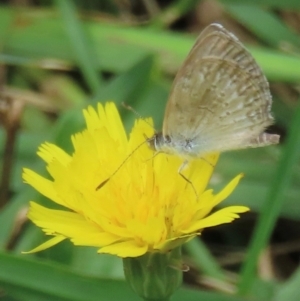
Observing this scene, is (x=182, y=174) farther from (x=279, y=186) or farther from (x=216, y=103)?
(x=279, y=186)

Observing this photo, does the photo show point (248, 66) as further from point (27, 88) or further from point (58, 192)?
point (27, 88)

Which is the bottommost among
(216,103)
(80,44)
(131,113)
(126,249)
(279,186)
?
(126,249)

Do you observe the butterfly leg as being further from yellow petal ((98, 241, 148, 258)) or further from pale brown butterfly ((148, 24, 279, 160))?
yellow petal ((98, 241, 148, 258))

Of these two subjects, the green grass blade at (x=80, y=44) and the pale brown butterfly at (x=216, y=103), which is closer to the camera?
the pale brown butterfly at (x=216, y=103)

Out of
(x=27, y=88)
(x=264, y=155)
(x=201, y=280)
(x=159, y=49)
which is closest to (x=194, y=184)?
(x=201, y=280)

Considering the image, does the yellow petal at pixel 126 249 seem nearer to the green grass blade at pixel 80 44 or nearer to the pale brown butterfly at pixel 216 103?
the pale brown butterfly at pixel 216 103

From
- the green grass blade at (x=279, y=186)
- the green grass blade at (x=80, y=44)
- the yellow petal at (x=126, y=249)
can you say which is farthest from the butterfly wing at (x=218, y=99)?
the green grass blade at (x=80, y=44)

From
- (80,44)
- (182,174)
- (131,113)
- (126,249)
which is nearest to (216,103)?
(182,174)
